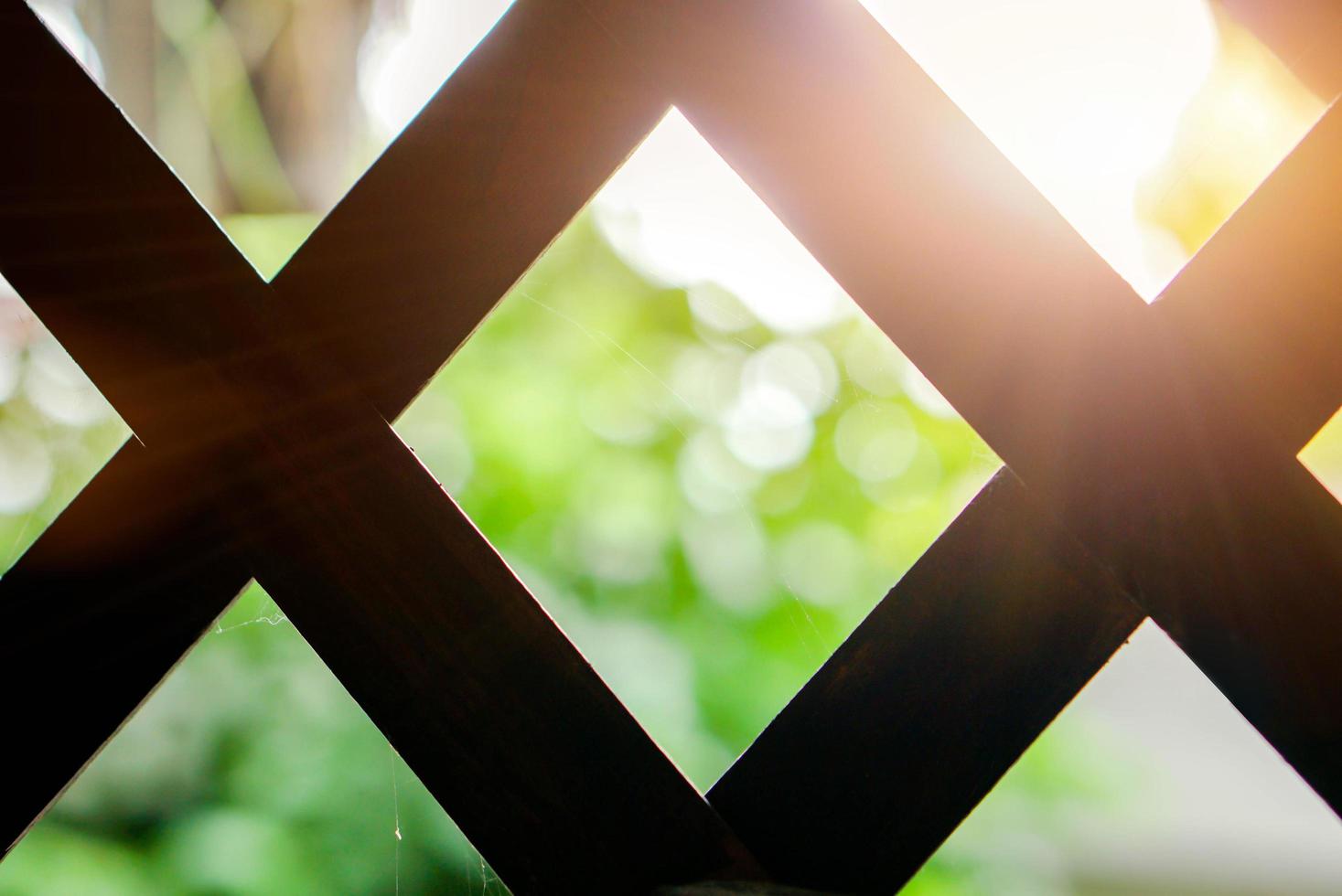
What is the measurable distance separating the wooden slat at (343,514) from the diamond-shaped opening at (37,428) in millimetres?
983

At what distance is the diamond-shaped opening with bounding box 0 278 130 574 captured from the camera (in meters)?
1.29

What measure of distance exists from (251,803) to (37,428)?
2.38 feet

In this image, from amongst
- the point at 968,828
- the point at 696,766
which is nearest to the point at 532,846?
the point at 696,766

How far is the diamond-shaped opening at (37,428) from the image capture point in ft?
4.24

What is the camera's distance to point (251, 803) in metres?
1.26

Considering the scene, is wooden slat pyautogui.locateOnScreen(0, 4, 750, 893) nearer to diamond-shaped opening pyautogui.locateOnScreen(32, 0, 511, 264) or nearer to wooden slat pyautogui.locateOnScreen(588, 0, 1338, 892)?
wooden slat pyautogui.locateOnScreen(588, 0, 1338, 892)

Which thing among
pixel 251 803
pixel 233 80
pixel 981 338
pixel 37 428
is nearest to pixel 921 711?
pixel 981 338

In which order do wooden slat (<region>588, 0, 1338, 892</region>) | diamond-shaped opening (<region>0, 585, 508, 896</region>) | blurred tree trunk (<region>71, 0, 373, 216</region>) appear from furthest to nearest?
blurred tree trunk (<region>71, 0, 373, 216</region>)
diamond-shaped opening (<region>0, 585, 508, 896</region>)
wooden slat (<region>588, 0, 1338, 892</region>)

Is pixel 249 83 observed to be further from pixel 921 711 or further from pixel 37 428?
pixel 921 711

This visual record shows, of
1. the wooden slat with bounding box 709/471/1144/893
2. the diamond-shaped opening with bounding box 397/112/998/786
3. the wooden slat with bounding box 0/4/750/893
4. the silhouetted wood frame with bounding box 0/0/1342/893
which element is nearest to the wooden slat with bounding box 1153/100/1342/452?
the silhouetted wood frame with bounding box 0/0/1342/893

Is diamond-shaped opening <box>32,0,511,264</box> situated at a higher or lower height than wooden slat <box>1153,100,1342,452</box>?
higher

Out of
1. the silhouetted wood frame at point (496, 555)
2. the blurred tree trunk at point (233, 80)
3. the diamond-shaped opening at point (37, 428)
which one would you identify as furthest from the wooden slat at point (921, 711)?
the blurred tree trunk at point (233, 80)

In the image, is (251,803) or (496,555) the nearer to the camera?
(496,555)

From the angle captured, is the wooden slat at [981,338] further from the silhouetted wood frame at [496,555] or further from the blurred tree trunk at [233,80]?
the blurred tree trunk at [233,80]
